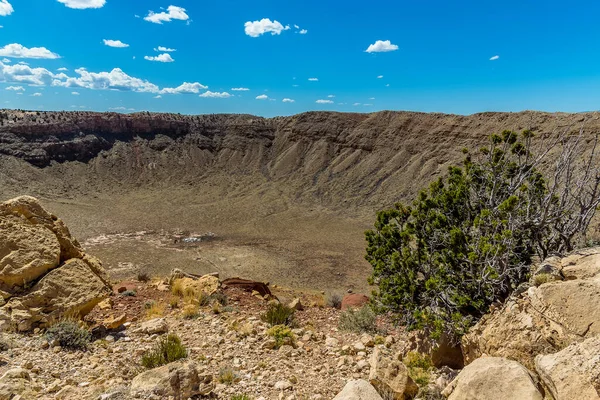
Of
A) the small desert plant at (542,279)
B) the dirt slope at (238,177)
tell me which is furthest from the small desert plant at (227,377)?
the dirt slope at (238,177)

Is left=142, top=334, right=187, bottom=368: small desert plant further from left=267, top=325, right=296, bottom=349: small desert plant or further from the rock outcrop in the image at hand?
the rock outcrop

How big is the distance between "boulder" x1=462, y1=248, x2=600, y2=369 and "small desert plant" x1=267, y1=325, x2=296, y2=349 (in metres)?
3.50

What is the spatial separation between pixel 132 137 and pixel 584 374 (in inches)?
2962

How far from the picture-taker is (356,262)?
3269 cm

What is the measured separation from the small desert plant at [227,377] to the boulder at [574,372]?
164 inches

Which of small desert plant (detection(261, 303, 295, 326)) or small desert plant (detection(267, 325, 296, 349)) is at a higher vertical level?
small desert plant (detection(267, 325, 296, 349))

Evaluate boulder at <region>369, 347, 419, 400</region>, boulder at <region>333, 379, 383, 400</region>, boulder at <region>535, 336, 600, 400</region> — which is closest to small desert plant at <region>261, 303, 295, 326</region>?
boulder at <region>369, 347, 419, 400</region>

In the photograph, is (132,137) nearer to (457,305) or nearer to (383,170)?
(383,170)

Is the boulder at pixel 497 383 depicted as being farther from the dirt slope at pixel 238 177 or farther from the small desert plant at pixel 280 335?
the dirt slope at pixel 238 177

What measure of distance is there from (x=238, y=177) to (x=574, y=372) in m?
63.3

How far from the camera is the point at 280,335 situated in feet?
25.6

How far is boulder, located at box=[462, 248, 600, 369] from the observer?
15.6 ft

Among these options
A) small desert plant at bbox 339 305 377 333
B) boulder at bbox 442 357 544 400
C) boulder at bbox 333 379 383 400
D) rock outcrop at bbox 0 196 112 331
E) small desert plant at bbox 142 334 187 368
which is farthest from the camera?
small desert plant at bbox 339 305 377 333

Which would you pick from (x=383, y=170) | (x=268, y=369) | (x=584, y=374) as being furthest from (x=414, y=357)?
(x=383, y=170)
